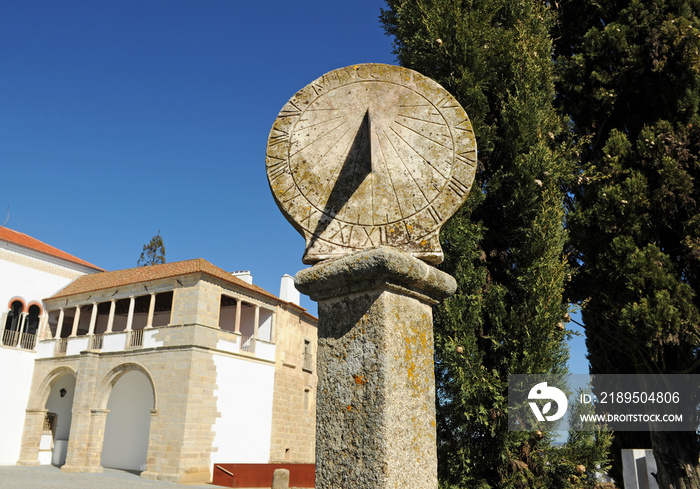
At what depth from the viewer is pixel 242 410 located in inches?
789

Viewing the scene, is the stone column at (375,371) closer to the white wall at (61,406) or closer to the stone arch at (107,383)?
the stone arch at (107,383)

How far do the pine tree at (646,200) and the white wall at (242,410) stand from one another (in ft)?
51.5

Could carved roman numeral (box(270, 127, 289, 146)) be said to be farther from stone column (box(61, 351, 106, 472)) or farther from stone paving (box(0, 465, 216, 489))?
stone column (box(61, 351, 106, 472))

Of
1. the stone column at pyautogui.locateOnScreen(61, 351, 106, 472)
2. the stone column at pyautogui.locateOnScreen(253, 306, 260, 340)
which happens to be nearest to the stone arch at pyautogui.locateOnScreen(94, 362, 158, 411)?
the stone column at pyautogui.locateOnScreen(61, 351, 106, 472)

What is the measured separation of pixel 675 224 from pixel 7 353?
25266 millimetres

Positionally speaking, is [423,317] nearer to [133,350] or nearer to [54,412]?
[133,350]

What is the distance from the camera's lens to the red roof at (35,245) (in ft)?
77.4

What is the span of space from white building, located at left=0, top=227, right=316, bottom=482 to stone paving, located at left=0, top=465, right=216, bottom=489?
794mm

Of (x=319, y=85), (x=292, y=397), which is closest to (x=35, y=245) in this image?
(x=292, y=397)

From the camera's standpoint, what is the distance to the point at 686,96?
21.0 feet

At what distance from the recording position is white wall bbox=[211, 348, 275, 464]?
19141 millimetres

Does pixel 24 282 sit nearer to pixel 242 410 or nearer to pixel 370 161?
pixel 242 410

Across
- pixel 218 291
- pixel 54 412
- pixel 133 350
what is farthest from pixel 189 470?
pixel 54 412

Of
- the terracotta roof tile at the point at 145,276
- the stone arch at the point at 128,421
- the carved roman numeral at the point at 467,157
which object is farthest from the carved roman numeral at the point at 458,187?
the stone arch at the point at 128,421
